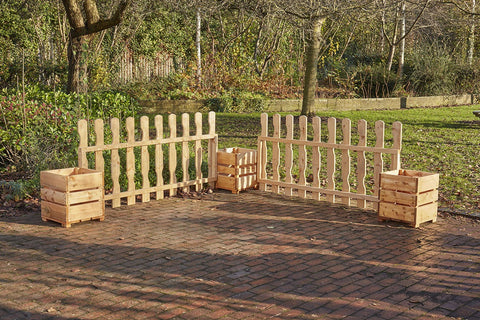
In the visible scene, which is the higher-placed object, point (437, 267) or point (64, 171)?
point (64, 171)

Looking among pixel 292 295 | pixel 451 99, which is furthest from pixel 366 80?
pixel 292 295

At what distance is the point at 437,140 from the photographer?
1480 cm

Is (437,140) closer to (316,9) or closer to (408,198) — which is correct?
(316,9)

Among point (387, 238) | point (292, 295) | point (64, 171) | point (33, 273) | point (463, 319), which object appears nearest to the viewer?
point (463, 319)

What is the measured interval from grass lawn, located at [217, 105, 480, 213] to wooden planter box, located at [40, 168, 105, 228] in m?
4.91

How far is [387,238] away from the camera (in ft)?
24.2

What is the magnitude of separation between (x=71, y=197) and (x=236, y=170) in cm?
296

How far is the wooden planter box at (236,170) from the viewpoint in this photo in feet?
32.3

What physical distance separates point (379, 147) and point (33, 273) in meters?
4.89

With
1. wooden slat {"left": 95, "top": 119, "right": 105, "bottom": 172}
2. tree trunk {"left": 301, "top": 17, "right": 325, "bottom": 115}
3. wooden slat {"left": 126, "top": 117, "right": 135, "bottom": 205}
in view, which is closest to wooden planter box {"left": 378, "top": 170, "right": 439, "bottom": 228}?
wooden slat {"left": 126, "top": 117, "right": 135, "bottom": 205}

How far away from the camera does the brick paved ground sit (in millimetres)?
5176

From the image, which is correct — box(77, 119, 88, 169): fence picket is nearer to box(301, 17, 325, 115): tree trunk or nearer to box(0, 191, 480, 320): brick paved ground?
box(0, 191, 480, 320): brick paved ground

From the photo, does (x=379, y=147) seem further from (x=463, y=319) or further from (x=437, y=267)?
(x=463, y=319)

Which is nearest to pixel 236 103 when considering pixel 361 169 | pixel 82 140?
pixel 361 169
